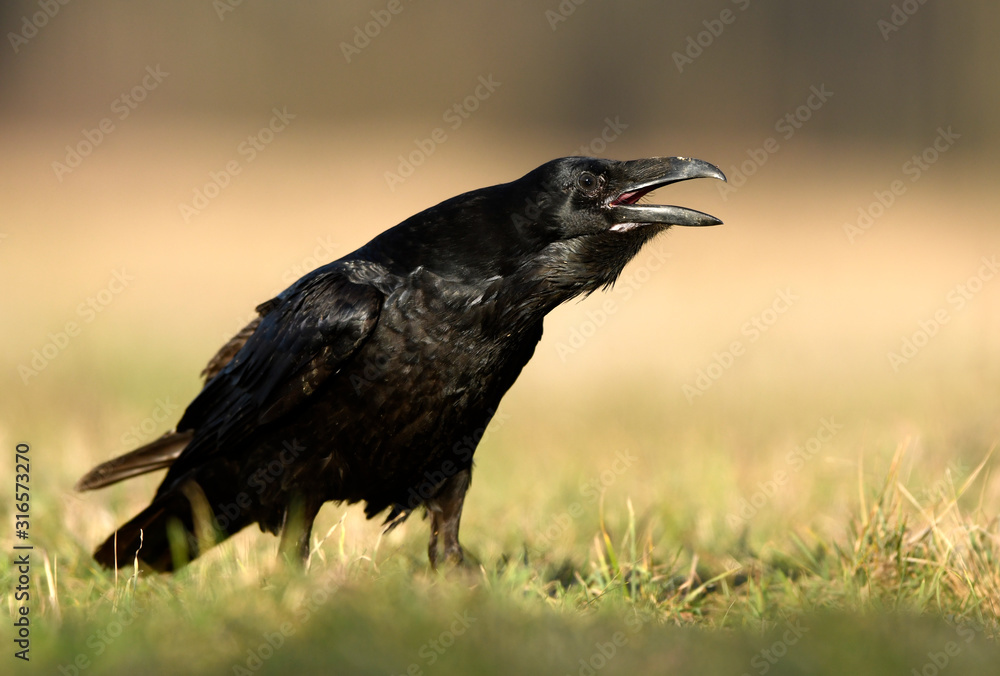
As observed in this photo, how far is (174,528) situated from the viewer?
12.9 ft

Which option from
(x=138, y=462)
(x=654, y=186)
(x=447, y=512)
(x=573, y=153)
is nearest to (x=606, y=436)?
(x=447, y=512)

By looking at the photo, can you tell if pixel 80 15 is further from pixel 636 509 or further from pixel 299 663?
pixel 299 663

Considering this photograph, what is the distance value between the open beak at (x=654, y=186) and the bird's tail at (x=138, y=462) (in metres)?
1.80

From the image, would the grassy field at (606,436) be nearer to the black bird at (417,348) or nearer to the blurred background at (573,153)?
the blurred background at (573,153)

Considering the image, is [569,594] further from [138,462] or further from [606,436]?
[606,436]

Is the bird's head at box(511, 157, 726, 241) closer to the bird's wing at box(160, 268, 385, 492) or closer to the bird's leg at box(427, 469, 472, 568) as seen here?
the bird's wing at box(160, 268, 385, 492)

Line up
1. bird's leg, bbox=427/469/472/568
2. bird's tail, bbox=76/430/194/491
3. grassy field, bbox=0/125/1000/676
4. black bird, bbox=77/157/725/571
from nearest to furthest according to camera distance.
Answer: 1. grassy field, bbox=0/125/1000/676
2. black bird, bbox=77/157/725/571
3. bird's leg, bbox=427/469/472/568
4. bird's tail, bbox=76/430/194/491

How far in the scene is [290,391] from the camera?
3648mm

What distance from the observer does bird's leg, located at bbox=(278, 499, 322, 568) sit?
361 cm

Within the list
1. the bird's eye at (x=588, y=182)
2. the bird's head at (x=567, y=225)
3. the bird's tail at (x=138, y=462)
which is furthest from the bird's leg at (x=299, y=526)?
the bird's eye at (x=588, y=182)

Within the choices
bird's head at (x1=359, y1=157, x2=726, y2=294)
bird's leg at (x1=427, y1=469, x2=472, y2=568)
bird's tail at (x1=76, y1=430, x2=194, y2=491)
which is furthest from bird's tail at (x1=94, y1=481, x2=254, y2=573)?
bird's head at (x1=359, y1=157, x2=726, y2=294)

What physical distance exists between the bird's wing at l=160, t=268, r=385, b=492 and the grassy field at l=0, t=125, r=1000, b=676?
0.46 metres

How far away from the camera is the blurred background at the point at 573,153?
244 inches

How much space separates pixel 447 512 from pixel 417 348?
2.27 feet
